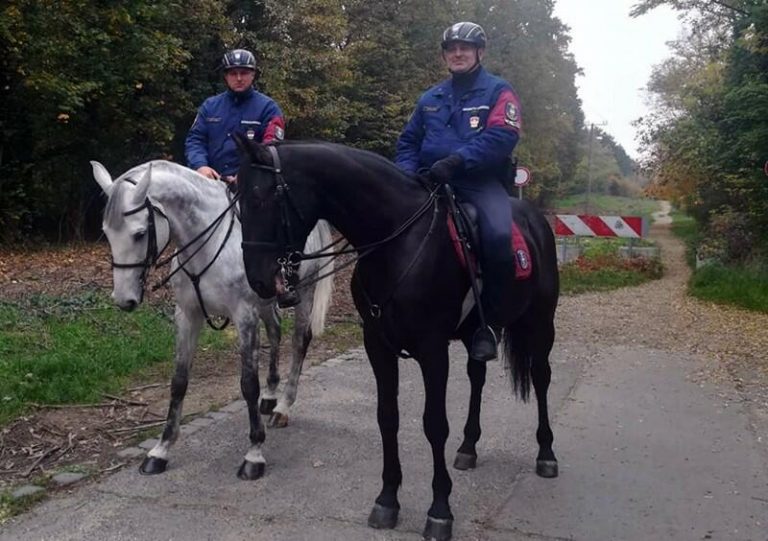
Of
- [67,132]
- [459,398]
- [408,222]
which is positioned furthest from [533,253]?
[67,132]

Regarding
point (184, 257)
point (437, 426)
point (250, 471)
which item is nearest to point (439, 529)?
point (437, 426)

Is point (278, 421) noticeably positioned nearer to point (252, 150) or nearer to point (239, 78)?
point (239, 78)

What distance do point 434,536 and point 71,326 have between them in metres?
5.55

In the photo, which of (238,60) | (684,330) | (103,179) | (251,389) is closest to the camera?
(103,179)

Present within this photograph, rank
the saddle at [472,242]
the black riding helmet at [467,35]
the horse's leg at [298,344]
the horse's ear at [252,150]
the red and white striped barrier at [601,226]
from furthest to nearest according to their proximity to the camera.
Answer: the red and white striped barrier at [601,226] → the horse's leg at [298,344] → the black riding helmet at [467,35] → the saddle at [472,242] → the horse's ear at [252,150]

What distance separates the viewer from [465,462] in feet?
17.2

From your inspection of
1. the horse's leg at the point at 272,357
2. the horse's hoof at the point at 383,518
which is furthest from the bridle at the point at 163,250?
the horse's hoof at the point at 383,518

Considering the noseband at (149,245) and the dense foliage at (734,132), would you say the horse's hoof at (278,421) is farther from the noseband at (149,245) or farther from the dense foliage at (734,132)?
A: the dense foliage at (734,132)

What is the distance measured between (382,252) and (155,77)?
15.9 metres

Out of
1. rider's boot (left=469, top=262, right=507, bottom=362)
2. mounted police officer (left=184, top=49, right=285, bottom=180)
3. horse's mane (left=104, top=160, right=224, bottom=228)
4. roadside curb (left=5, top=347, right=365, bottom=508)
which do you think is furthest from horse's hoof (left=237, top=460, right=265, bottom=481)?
mounted police officer (left=184, top=49, right=285, bottom=180)

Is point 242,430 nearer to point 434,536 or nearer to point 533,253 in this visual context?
point 434,536

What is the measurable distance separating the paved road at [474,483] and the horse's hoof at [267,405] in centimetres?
18

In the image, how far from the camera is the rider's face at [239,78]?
5.66m

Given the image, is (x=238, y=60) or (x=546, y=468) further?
(x=238, y=60)
